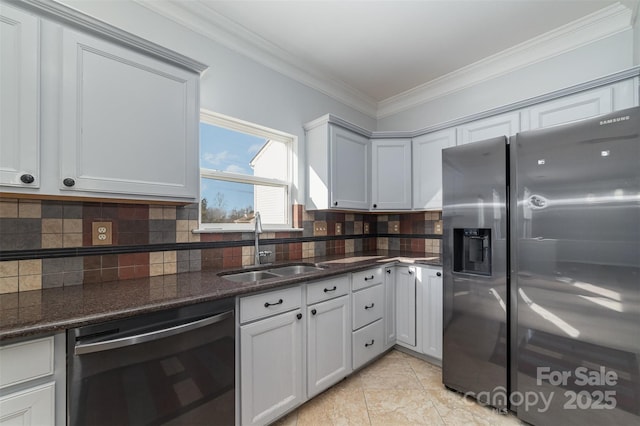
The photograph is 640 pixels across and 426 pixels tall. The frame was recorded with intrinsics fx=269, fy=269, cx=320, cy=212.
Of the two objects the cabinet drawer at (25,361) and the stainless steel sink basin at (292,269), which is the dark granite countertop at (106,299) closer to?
the cabinet drawer at (25,361)

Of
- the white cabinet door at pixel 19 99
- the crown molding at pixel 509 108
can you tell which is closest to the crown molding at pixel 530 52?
the crown molding at pixel 509 108

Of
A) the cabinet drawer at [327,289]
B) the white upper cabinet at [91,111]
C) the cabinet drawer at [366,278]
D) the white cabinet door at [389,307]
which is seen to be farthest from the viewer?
the white cabinet door at [389,307]

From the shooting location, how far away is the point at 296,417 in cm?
176

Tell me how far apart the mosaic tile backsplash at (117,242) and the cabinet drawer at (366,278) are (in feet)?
2.19

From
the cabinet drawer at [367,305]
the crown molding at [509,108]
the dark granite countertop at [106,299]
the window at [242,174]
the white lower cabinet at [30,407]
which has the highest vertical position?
the crown molding at [509,108]

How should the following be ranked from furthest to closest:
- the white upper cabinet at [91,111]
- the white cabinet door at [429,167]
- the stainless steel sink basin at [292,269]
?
1. the white cabinet door at [429,167]
2. the stainless steel sink basin at [292,269]
3. the white upper cabinet at [91,111]

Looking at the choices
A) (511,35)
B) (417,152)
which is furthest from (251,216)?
(511,35)

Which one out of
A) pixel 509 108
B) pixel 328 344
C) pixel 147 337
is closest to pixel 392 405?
pixel 328 344

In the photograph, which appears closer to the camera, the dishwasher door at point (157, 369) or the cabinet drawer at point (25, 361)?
the cabinet drawer at point (25, 361)

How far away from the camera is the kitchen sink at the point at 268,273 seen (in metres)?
1.96

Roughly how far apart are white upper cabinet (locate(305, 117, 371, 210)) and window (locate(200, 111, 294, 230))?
0.74ft

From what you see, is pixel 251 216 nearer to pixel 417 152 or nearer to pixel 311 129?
pixel 311 129

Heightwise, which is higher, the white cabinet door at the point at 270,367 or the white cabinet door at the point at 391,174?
the white cabinet door at the point at 391,174

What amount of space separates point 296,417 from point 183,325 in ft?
3.58
